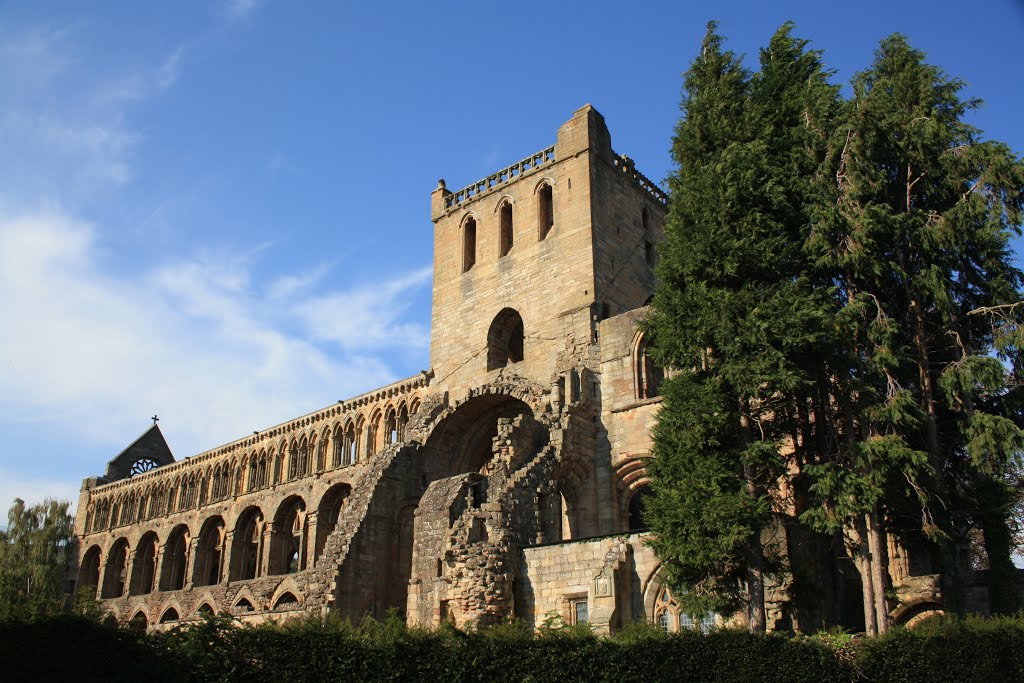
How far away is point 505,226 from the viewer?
92.6 ft

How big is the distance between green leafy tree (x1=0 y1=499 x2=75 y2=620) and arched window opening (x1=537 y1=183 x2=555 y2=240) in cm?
3398

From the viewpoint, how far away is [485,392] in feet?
82.4

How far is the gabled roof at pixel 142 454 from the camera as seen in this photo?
5378 centimetres

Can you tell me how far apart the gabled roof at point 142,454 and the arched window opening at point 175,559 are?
33.5 feet

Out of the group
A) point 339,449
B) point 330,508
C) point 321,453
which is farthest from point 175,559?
point 339,449

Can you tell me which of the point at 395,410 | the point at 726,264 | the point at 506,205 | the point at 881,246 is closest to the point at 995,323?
the point at 881,246

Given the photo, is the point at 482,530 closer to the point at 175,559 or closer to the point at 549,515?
the point at 549,515

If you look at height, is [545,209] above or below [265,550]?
above

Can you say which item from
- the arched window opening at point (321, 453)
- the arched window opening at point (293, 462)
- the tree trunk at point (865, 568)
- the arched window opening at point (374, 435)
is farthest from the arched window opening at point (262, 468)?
the tree trunk at point (865, 568)

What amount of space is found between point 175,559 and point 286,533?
9758 millimetres

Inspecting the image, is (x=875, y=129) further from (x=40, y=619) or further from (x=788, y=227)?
(x=40, y=619)

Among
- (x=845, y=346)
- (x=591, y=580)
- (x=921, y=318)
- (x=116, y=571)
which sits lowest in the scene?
(x=591, y=580)

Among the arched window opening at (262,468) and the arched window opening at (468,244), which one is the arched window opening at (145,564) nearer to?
the arched window opening at (262,468)

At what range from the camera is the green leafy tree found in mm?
45781
